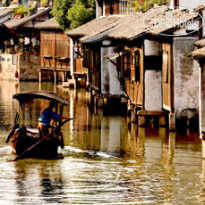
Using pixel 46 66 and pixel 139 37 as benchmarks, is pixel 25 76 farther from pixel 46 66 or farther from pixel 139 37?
pixel 139 37

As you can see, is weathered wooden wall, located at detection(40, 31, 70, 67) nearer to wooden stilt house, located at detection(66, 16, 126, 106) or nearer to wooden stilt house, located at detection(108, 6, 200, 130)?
wooden stilt house, located at detection(66, 16, 126, 106)

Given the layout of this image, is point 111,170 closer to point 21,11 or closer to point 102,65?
point 102,65

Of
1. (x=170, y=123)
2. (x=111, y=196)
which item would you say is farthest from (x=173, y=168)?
(x=170, y=123)

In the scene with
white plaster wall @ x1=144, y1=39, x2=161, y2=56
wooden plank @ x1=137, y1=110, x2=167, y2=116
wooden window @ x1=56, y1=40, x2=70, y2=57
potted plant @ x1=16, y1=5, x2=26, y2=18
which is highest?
potted plant @ x1=16, y1=5, x2=26, y2=18

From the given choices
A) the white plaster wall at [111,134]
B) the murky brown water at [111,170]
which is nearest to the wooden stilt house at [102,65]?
the white plaster wall at [111,134]

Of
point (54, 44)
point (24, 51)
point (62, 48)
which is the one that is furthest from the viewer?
point (24, 51)

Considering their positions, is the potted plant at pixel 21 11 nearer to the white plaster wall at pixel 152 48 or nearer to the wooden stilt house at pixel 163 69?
the wooden stilt house at pixel 163 69

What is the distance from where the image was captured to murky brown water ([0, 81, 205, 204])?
15430mm

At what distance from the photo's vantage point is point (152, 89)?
27.7 meters

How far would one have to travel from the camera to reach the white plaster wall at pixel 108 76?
35469mm

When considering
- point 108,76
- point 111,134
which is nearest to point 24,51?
point 108,76

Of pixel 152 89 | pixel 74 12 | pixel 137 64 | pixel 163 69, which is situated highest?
pixel 74 12

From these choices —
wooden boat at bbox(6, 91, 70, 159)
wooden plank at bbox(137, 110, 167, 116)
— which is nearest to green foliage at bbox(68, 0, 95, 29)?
wooden plank at bbox(137, 110, 167, 116)

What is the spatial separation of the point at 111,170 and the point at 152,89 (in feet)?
30.7
